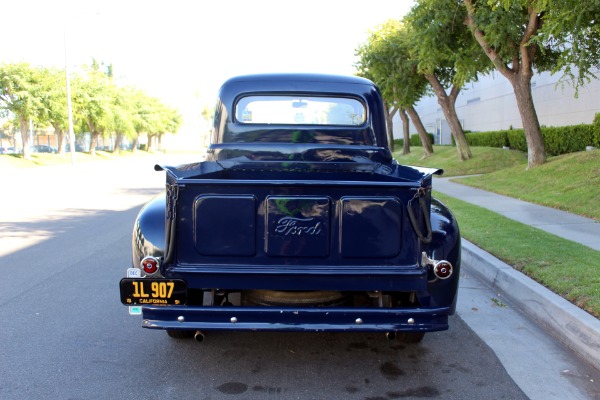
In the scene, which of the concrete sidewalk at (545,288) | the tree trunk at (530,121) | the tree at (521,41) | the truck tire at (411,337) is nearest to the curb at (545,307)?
the concrete sidewalk at (545,288)

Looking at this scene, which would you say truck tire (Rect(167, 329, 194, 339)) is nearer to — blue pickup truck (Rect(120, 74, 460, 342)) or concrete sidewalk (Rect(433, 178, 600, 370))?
blue pickup truck (Rect(120, 74, 460, 342))

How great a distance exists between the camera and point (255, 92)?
5195mm

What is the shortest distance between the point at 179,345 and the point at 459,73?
53.3 feet

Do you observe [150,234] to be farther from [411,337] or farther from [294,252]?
[411,337]

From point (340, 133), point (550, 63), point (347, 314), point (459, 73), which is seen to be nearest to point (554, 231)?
point (340, 133)

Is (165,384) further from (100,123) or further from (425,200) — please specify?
(100,123)

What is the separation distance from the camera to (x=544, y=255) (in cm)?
624

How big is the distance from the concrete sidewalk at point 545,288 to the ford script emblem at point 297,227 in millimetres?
2355

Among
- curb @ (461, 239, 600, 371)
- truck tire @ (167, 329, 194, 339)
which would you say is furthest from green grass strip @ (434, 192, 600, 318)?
truck tire @ (167, 329, 194, 339)

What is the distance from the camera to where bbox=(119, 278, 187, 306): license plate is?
3.31m

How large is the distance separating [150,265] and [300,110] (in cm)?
243

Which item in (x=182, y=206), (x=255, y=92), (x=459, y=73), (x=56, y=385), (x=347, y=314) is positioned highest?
(x=459, y=73)

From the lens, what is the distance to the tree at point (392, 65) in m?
24.1

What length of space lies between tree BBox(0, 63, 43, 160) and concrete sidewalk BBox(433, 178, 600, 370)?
97.8ft
